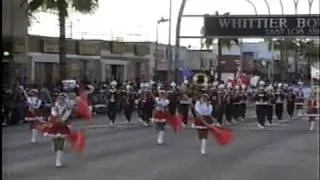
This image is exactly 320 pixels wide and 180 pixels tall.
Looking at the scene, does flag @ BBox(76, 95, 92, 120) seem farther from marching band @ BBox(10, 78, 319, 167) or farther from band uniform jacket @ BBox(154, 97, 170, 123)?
band uniform jacket @ BBox(154, 97, 170, 123)

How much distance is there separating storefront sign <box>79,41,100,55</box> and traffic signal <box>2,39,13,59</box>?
27.9ft

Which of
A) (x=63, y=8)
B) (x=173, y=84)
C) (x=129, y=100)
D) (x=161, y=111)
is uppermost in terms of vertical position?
(x=63, y=8)

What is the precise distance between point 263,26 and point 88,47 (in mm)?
8308

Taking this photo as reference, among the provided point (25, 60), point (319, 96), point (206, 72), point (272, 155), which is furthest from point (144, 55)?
point (25, 60)

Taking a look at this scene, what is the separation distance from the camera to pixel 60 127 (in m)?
11.0

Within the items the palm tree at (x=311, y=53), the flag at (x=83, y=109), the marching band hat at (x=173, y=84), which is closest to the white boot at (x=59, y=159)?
the flag at (x=83, y=109)

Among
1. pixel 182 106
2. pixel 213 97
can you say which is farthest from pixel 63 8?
pixel 213 97

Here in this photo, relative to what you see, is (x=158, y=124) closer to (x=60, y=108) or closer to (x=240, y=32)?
(x=60, y=108)

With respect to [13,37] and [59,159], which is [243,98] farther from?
[13,37]

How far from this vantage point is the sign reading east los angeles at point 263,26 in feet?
13.4

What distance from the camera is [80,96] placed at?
11.6m

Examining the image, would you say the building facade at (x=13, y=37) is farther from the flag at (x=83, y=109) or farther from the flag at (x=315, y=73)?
the flag at (x=83, y=109)

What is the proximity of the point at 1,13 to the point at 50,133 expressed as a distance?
28.8ft

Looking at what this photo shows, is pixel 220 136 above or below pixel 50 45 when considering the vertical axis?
below
